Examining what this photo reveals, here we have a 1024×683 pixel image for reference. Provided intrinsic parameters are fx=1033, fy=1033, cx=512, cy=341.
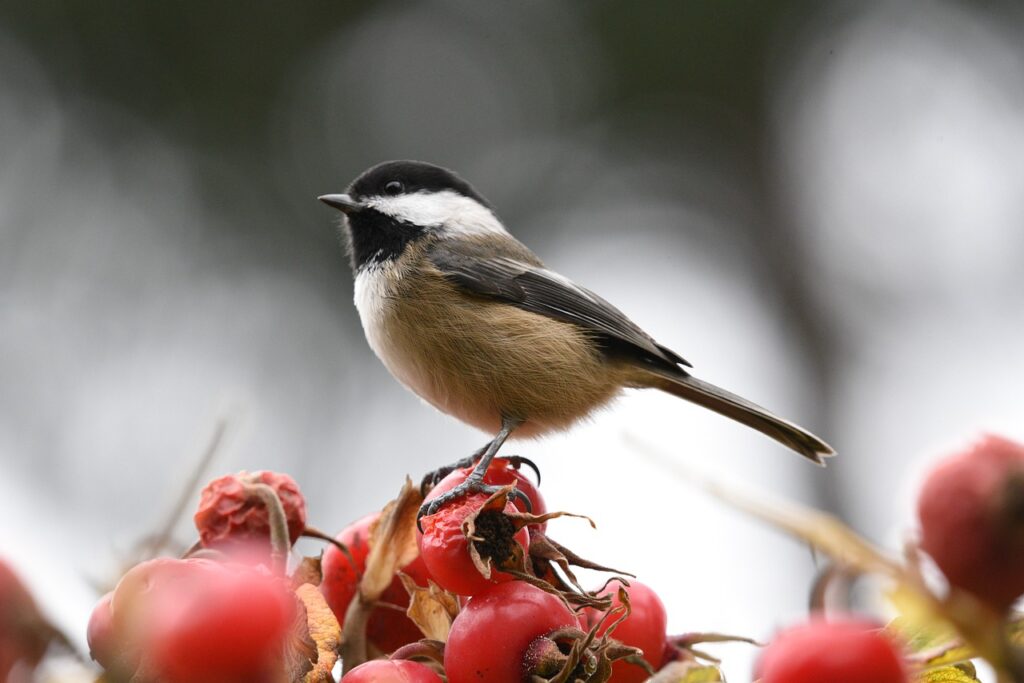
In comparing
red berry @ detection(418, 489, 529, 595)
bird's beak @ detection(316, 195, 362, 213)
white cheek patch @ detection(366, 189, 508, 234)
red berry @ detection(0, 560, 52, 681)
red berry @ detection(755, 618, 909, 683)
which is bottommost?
red berry @ detection(418, 489, 529, 595)

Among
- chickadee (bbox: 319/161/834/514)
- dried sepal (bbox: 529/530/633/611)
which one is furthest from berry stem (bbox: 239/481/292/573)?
chickadee (bbox: 319/161/834/514)

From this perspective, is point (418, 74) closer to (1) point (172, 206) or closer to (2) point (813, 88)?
(1) point (172, 206)

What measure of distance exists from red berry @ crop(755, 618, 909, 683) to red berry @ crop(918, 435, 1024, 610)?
176 mm

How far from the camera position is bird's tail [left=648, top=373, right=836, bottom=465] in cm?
253

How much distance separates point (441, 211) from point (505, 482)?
1814mm

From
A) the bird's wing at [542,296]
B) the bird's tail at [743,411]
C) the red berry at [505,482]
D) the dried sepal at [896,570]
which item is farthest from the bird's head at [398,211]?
the dried sepal at [896,570]

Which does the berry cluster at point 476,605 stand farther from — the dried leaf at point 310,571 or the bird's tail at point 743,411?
the bird's tail at point 743,411

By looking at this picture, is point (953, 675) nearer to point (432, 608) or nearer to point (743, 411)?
point (432, 608)

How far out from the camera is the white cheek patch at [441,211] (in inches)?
113

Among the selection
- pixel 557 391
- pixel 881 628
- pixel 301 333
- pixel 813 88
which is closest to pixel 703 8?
pixel 813 88

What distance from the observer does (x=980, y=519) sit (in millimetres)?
546

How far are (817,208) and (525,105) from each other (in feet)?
6.43

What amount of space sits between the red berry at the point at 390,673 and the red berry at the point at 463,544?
0.34 feet

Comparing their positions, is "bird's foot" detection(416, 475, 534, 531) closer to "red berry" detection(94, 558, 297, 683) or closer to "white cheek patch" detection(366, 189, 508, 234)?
"red berry" detection(94, 558, 297, 683)
